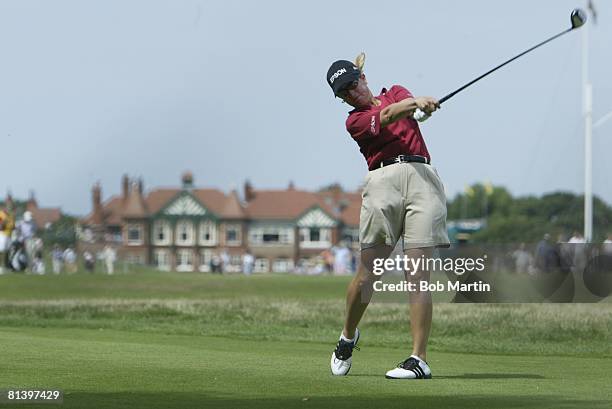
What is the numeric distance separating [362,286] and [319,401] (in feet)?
7.59

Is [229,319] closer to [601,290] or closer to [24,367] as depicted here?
[601,290]

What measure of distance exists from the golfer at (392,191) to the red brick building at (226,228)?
155244mm

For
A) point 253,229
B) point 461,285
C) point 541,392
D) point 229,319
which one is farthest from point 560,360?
point 253,229

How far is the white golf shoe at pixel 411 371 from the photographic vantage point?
8672 millimetres

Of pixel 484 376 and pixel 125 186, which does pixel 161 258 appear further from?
pixel 484 376

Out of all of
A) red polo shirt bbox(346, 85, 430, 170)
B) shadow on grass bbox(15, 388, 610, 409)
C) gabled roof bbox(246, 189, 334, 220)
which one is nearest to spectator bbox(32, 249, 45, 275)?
red polo shirt bbox(346, 85, 430, 170)

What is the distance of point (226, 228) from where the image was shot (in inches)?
6614

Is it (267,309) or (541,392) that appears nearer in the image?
(541,392)

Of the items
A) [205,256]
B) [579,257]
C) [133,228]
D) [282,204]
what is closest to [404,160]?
[579,257]

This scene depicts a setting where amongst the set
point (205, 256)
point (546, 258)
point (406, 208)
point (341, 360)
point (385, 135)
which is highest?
point (385, 135)

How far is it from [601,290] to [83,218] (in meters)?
161

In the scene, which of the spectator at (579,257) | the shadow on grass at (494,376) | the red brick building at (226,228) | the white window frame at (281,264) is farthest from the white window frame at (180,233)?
the shadow on grass at (494,376)

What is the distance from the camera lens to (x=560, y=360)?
36.3ft

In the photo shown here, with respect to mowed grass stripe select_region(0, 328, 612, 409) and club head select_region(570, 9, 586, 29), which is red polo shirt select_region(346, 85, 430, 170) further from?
club head select_region(570, 9, 586, 29)
